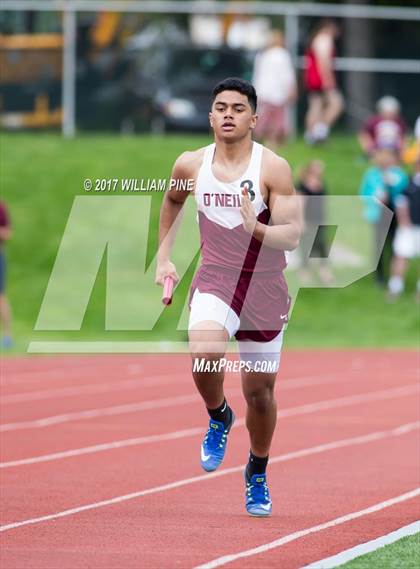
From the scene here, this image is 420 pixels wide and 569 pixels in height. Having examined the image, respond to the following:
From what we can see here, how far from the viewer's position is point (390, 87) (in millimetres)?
27828

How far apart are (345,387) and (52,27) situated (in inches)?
500

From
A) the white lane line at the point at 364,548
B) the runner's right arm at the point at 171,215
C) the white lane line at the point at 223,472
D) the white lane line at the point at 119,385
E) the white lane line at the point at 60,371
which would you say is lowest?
the white lane line at the point at 60,371

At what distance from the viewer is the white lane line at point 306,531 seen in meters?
6.97

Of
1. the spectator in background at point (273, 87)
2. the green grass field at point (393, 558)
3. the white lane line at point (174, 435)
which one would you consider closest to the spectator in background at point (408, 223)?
the spectator in background at point (273, 87)

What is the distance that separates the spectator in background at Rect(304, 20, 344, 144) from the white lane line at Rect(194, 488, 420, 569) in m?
16.8

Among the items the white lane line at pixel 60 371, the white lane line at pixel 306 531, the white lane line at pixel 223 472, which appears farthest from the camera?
the white lane line at pixel 60 371

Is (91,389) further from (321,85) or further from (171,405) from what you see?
(321,85)

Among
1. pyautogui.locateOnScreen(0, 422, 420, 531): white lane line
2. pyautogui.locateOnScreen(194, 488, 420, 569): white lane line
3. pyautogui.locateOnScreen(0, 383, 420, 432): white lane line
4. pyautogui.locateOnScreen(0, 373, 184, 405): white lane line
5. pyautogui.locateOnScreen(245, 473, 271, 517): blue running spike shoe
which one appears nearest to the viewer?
pyautogui.locateOnScreen(194, 488, 420, 569): white lane line

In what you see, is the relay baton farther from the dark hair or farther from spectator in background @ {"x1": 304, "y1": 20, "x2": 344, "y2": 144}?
spectator in background @ {"x1": 304, "y1": 20, "x2": 344, "y2": 144}

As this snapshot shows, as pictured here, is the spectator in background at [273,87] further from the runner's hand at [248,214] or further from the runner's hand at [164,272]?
the runner's hand at [248,214]

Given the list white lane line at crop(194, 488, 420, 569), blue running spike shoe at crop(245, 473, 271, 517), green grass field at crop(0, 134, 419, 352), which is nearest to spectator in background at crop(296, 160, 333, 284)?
green grass field at crop(0, 134, 419, 352)

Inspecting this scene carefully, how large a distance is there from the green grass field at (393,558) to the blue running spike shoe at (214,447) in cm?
127

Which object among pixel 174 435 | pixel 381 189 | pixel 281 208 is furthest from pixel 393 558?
pixel 381 189

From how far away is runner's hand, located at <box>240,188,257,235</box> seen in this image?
7660 mm
